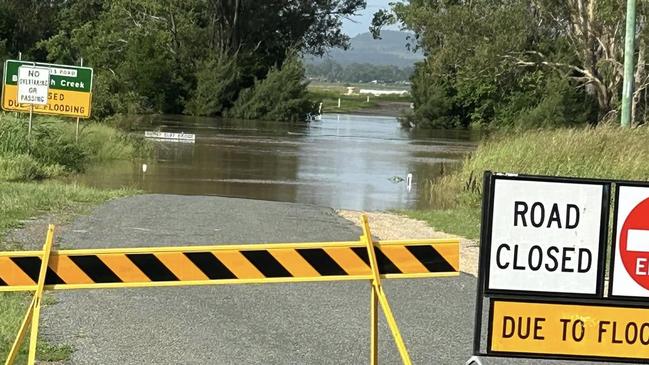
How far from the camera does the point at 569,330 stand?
219 inches

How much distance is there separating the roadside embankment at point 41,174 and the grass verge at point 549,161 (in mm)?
5743

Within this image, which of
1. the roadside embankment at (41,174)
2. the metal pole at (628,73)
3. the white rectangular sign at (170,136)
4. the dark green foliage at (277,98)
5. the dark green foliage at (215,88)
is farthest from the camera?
the dark green foliage at (215,88)

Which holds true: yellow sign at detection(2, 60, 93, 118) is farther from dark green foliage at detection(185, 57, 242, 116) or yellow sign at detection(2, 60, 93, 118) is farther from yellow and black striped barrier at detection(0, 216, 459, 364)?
dark green foliage at detection(185, 57, 242, 116)

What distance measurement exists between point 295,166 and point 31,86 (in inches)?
346

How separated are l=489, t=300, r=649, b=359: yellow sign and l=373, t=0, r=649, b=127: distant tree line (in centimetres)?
3674

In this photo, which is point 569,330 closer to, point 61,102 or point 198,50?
point 61,102

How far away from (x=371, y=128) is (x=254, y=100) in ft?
27.6

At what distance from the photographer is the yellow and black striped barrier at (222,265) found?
5.46m

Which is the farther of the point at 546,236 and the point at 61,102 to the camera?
the point at 61,102

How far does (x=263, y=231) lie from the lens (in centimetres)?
1435

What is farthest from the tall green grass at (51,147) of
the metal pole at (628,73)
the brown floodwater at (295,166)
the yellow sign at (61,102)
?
the metal pole at (628,73)

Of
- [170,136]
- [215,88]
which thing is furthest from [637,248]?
[215,88]

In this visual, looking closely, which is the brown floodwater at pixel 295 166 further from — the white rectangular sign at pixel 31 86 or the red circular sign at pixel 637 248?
the red circular sign at pixel 637 248

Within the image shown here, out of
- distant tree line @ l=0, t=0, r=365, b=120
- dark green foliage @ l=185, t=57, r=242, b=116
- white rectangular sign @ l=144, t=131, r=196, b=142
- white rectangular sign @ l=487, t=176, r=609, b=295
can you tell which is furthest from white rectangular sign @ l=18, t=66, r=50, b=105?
dark green foliage @ l=185, t=57, r=242, b=116
